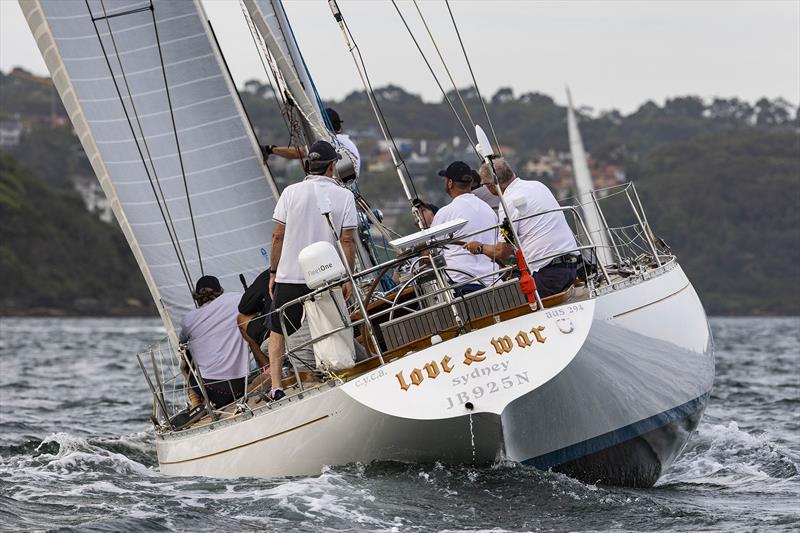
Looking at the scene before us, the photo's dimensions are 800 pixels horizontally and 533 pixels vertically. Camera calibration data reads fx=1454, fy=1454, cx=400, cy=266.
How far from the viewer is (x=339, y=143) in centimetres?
955

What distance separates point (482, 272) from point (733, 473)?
2141mm

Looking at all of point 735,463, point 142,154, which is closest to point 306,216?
point 735,463

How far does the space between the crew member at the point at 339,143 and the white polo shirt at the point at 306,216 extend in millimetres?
2133

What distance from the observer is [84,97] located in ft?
36.1

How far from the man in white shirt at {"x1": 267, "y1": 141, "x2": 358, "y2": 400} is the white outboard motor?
239 millimetres

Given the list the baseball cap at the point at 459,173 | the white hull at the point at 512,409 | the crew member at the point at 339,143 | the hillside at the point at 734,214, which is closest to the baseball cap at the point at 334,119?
the crew member at the point at 339,143

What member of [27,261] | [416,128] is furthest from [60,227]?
[416,128]

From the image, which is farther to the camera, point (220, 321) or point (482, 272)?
point (220, 321)

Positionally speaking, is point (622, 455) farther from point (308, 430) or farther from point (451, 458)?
point (308, 430)

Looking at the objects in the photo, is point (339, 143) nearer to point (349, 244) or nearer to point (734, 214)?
point (349, 244)

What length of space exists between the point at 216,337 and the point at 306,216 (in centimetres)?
166

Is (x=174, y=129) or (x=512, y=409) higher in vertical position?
(x=174, y=129)

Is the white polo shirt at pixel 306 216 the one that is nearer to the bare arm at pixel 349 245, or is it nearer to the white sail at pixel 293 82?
the bare arm at pixel 349 245

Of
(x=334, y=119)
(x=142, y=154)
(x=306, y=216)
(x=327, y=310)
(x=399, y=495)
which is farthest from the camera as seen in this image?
(x=142, y=154)
